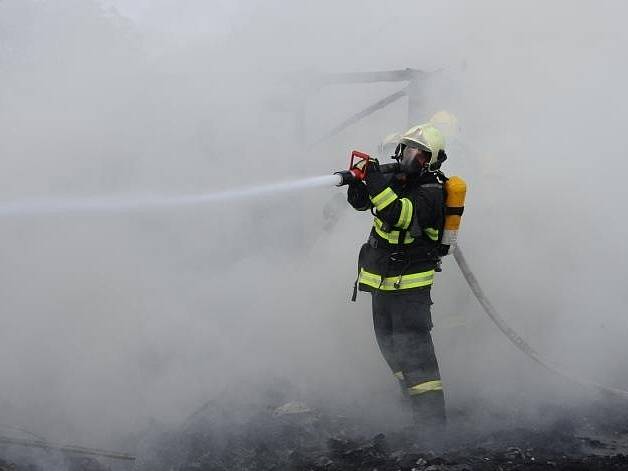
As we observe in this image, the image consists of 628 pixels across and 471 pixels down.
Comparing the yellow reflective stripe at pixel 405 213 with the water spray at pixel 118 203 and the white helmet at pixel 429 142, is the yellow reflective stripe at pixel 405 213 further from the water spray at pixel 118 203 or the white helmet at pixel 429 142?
the water spray at pixel 118 203

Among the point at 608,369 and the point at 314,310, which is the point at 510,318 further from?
the point at 314,310

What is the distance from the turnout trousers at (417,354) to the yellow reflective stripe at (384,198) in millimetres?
619

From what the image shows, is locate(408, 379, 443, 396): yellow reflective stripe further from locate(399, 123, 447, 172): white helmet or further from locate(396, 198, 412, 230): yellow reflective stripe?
locate(399, 123, 447, 172): white helmet

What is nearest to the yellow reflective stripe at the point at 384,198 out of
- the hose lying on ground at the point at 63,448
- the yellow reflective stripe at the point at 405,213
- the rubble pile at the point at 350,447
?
the yellow reflective stripe at the point at 405,213

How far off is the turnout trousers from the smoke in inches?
18.8

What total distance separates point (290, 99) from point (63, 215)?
2.31 metres

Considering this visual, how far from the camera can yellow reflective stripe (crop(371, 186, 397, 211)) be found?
3.53 m

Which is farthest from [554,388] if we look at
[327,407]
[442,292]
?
[327,407]

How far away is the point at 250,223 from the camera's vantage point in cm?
550

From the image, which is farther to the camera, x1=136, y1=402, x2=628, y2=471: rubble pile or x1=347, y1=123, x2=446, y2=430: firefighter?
x1=347, y1=123, x2=446, y2=430: firefighter

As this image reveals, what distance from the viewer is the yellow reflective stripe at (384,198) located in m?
3.53

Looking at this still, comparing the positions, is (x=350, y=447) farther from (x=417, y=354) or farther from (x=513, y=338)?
(x=513, y=338)

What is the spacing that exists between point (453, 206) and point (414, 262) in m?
0.39

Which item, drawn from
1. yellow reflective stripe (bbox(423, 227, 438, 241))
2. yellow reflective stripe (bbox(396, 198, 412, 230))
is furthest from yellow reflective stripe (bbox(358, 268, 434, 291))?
yellow reflective stripe (bbox(396, 198, 412, 230))
